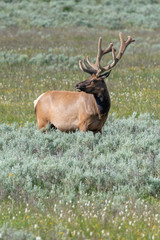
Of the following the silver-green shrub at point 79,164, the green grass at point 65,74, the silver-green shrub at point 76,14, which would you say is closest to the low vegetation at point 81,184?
the silver-green shrub at point 79,164

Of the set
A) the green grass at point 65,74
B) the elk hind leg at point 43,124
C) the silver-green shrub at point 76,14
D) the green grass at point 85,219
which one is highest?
the green grass at point 85,219

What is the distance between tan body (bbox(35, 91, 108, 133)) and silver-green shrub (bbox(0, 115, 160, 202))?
20 centimetres

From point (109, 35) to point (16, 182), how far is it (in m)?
21.2

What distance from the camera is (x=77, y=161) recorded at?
7.13m

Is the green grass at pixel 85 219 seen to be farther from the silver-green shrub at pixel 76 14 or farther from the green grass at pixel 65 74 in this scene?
the silver-green shrub at pixel 76 14

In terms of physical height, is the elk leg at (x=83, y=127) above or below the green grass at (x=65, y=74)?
above

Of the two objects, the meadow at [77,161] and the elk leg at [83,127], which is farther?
the elk leg at [83,127]

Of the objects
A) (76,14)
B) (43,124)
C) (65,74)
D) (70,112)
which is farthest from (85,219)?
(76,14)

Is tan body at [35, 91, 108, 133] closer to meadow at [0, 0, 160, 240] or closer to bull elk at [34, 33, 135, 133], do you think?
bull elk at [34, 33, 135, 133]

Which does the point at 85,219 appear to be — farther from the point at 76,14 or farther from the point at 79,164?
the point at 76,14

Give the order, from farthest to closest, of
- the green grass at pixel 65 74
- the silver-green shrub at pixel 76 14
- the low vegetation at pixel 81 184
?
the silver-green shrub at pixel 76 14, the green grass at pixel 65 74, the low vegetation at pixel 81 184

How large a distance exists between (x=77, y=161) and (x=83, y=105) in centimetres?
172

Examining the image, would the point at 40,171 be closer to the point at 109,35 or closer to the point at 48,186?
the point at 48,186

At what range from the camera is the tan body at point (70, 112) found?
8.45 meters
